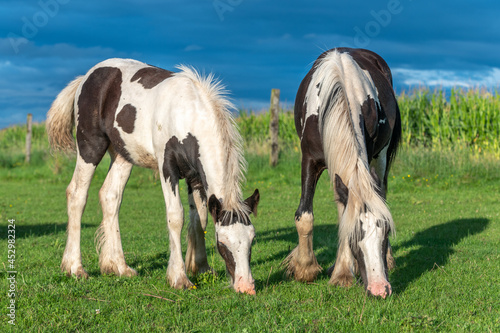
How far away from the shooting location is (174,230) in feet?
17.9

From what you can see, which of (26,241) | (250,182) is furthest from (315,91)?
(250,182)

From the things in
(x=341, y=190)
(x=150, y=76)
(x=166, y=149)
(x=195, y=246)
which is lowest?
(x=195, y=246)

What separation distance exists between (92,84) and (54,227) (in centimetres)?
451

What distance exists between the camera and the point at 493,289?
208 inches

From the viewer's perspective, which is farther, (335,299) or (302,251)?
(302,251)

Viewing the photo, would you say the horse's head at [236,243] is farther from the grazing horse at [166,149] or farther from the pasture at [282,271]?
the pasture at [282,271]

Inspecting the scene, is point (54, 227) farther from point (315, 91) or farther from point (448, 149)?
point (448, 149)

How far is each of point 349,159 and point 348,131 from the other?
13.1 inches

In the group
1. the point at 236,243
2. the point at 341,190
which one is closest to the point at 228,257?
the point at 236,243

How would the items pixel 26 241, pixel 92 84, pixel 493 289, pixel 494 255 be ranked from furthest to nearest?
pixel 26 241
pixel 494 255
pixel 92 84
pixel 493 289

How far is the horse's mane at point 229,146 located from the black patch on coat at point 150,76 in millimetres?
539

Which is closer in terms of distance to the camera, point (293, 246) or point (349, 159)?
point (349, 159)

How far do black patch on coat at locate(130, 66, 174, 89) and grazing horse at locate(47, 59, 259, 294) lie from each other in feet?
0.04

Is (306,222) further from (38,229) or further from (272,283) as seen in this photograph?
(38,229)
